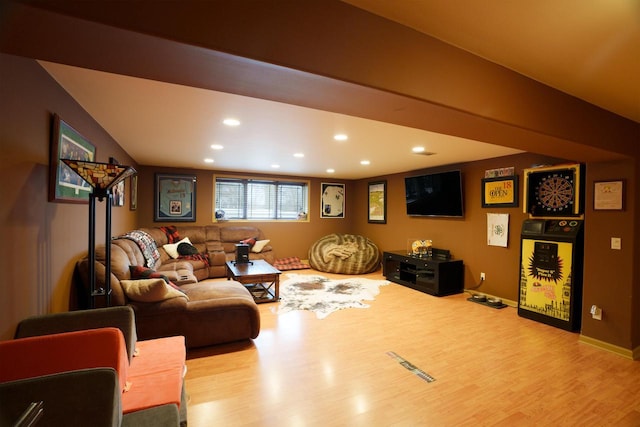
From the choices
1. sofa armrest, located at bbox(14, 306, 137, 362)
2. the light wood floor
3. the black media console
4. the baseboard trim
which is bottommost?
the light wood floor

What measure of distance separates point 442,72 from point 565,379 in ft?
8.85

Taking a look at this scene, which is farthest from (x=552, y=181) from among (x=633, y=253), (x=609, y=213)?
(x=633, y=253)

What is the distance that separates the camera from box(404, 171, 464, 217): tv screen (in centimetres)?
512

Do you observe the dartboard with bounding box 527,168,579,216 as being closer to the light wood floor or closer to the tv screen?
the tv screen

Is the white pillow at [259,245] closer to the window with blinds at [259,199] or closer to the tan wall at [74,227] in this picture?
the window with blinds at [259,199]

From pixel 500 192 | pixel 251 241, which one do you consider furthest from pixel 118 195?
pixel 500 192

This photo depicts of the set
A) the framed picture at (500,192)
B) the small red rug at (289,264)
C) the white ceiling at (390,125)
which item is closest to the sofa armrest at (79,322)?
the white ceiling at (390,125)

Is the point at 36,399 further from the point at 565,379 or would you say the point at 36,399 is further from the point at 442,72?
the point at 565,379

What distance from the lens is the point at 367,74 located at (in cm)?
126

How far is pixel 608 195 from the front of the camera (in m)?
2.91

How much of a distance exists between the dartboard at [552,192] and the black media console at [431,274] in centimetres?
157

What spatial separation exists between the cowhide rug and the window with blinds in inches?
72.2

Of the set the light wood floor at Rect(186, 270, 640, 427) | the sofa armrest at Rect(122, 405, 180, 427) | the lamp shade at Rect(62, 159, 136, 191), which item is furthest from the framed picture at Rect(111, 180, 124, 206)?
the sofa armrest at Rect(122, 405, 180, 427)

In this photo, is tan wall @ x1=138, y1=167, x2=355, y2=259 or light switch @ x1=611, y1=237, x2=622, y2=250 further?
tan wall @ x1=138, y1=167, x2=355, y2=259
